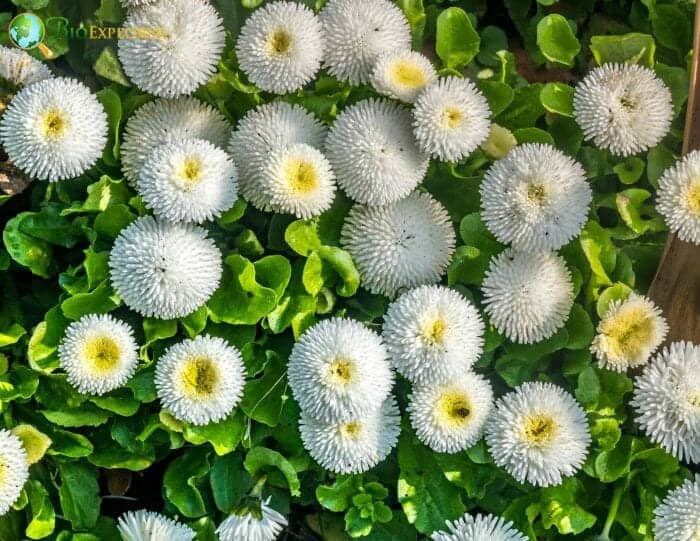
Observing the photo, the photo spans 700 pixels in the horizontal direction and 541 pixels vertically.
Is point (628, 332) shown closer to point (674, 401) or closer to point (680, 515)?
point (674, 401)

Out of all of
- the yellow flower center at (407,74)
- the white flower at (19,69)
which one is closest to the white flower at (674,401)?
the yellow flower center at (407,74)

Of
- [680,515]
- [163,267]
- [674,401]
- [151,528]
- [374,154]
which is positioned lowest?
[151,528]

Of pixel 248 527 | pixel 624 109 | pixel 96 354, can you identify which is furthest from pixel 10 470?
pixel 624 109

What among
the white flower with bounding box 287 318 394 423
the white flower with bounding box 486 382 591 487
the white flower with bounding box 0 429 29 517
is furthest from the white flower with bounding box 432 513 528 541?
the white flower with bounding box 0 429 29 517

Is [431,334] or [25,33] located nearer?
[431,334]

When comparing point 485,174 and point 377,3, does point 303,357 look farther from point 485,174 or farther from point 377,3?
point 377,3

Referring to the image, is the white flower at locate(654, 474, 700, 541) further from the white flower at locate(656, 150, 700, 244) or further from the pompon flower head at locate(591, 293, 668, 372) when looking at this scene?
the white flower at locate(656, 150, 700, 244)

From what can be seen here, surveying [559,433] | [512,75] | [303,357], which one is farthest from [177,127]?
[559,433]

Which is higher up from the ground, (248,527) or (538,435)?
(538,435)
